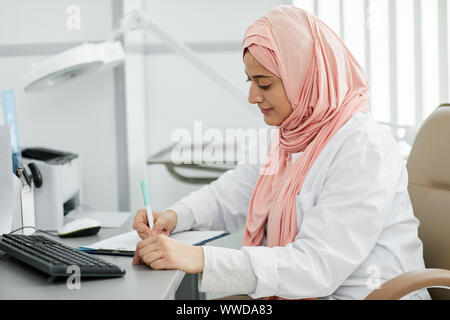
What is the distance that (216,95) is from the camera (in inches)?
97.7

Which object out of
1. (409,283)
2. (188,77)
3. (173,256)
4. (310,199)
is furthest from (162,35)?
(409,283)

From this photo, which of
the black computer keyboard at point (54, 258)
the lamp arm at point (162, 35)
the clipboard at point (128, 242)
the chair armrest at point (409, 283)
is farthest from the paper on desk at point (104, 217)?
the chair armrest at point (409, 283)

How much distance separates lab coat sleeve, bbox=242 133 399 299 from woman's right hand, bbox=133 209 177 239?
0.29 metres

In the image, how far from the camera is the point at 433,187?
137cm

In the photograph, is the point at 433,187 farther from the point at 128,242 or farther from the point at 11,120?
the point at 11,120

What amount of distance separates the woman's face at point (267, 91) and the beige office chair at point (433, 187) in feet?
1.25

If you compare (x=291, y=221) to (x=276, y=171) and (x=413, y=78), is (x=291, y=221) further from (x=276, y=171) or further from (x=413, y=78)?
(x=413, y=78)

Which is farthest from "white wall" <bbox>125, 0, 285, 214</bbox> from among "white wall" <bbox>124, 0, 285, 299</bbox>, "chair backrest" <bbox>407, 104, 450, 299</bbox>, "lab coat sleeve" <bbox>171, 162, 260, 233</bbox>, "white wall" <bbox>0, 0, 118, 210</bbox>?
"chair backrest" <bbox>407, 104, 450, 299</bbox>

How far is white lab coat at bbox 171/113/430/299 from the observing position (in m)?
1.05

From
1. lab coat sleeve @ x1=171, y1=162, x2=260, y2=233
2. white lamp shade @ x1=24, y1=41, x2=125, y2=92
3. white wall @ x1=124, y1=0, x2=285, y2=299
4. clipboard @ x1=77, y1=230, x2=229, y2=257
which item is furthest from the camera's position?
white wall @ x1=124, y1=0, x2=285, y2=299

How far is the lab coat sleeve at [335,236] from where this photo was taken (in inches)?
41.4

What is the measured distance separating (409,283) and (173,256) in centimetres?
46

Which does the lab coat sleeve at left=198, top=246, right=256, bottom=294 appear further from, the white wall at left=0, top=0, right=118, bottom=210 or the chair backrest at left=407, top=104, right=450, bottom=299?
the white wall at left=0, top=0, right=118, bottom=210

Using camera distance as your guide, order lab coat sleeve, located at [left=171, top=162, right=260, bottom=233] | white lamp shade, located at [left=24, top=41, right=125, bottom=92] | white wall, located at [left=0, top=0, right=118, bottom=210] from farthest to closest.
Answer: white wall, located at [left=0, top=0, right=118, bottom=210] → white lamp shade, located at [left=24, top=41, right=125, bottom=92] → lab coat sleeve, located at [left=171, top=162, right=260, bottom=233]
